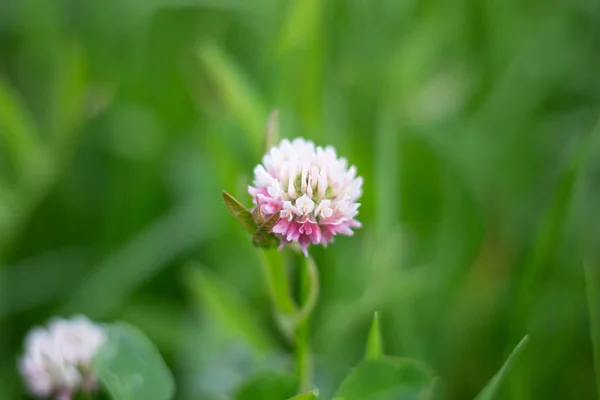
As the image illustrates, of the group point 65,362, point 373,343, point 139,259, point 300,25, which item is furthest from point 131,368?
point 300,25

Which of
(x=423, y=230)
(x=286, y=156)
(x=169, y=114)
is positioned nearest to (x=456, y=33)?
(x=423, y=230)

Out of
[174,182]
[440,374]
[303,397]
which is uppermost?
[174,182]

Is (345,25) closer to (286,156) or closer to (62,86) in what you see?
(62,86)

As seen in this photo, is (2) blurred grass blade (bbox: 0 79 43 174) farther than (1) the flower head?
Yes

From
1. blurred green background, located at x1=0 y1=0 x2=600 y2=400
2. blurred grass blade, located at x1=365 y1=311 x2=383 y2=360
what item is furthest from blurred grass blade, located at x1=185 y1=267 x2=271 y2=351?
blurred grass blade, located at x1=365 y1=311 x2=383 y2=360

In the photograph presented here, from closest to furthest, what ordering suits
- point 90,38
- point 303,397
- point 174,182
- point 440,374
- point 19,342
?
point 303,397 → point 440,374 → point 19,342 → point 174,182 → point 90,38

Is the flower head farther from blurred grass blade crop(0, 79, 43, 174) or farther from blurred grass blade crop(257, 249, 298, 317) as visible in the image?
blurred grass blade crop(0, 79, 43, 174)

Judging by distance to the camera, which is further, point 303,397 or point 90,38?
point 90,38
